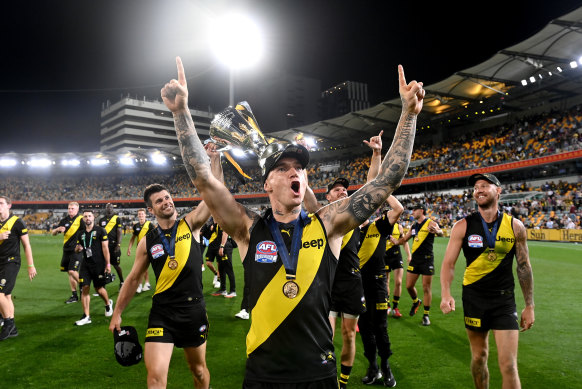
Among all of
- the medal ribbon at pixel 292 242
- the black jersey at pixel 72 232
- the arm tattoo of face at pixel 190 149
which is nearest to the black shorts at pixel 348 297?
the medal ribbon at pixel 292 242

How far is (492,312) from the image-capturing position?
4.05 m

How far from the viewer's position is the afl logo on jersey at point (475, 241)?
429 cm

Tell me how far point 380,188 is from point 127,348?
9.36ft

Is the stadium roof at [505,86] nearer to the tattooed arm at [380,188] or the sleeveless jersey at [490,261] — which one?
the sleeveless jersey at [490,261]

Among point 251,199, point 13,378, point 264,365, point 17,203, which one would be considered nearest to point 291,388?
point 264,365

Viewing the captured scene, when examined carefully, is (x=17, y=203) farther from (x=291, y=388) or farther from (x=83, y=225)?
(x=291, y=388)

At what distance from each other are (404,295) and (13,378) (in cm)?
946

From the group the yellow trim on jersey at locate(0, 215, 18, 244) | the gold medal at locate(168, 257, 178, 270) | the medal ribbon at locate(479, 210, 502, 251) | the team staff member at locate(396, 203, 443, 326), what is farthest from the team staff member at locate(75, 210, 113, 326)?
the medal ribbon at locate(479, 210, 502, 251)

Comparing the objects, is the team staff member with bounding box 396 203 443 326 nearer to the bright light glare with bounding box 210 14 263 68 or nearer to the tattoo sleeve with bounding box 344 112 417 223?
the tattoo sleeve with bounding box 344 112 417 223

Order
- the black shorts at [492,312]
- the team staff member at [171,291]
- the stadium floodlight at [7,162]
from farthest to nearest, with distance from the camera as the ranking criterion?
the stadium floodlight at [7,162], the black shorts at [492,312], the team staff member at [171,291]

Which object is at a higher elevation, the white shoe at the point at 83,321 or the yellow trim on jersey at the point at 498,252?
the yellow trim on jersey at the point at 498,252

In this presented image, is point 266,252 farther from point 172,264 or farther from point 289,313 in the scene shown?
point 172,264

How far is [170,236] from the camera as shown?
433 centimetres

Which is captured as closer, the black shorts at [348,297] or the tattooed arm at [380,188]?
the tattooed arm at [380,188]
